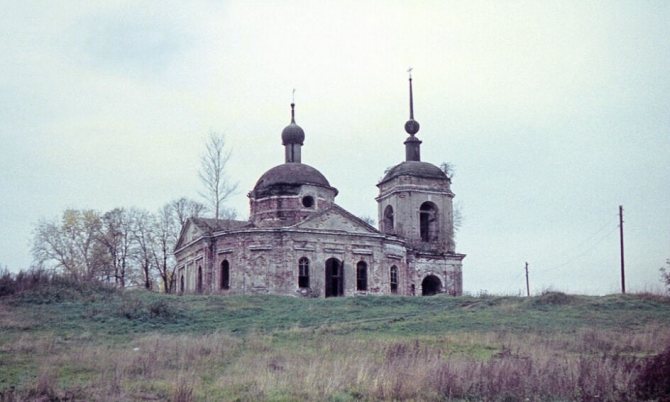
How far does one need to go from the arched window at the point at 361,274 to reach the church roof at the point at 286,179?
4.92 meters

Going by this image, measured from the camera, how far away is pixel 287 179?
37.6 metres

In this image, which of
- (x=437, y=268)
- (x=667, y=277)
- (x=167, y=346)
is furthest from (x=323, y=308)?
(x=667, y=277)

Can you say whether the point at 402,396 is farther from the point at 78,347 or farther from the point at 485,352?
the point at 78,347

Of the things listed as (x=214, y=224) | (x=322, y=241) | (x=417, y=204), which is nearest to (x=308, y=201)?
(x=322, y=241)

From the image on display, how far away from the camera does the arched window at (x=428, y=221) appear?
40719 millimetres

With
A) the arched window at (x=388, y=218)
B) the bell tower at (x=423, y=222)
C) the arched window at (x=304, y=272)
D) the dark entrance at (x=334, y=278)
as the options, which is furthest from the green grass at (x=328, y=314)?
the arched window at (x=388, y=218)

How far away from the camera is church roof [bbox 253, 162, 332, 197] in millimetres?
37250

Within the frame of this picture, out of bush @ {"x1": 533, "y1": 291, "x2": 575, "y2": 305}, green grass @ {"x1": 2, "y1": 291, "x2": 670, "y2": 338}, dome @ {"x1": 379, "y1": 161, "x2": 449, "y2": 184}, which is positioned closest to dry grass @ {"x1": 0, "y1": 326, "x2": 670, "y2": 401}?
green grass @ {"x1": 2, "y1": 291, "x2": 670, "y2": 338}

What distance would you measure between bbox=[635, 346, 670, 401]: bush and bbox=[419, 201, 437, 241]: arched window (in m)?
28.7

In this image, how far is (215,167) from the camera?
43.3m

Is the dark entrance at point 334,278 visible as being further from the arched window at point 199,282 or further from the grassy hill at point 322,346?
the arched window at point 199,282

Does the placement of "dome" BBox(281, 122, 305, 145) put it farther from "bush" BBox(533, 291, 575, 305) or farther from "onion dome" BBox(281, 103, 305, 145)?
"bush" BBox(533, 291, 575, 305)

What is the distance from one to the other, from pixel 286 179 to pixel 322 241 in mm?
4446

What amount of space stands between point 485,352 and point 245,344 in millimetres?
5728
